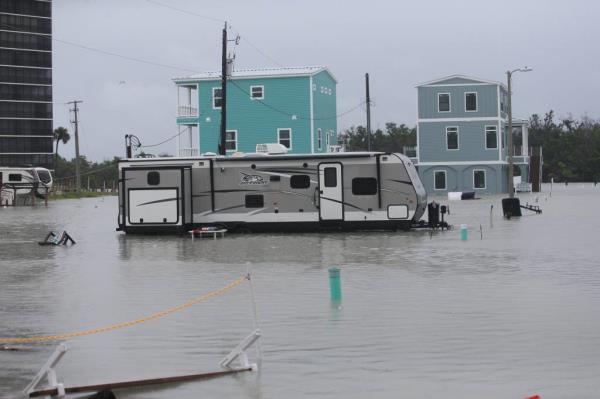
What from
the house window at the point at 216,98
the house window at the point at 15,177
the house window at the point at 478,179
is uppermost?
the house window at the point at 216,98

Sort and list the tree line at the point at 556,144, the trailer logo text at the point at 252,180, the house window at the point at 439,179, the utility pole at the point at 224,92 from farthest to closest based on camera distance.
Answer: the tree line at the point at 556,144 → the house window at the point at 439,179 → the utility pole at the point at 224,92 → the trailer logo text at the point at 252,180

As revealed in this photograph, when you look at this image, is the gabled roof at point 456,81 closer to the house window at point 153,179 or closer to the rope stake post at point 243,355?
the house window at point 153,179

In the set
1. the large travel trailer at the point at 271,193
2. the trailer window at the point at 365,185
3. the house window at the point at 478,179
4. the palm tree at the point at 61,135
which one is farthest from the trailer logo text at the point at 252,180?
the palm tree at the point at 61,135

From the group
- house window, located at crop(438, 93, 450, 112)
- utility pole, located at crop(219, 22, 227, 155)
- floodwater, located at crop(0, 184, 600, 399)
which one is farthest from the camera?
house window, located at crop(438, 93, 450, 112)

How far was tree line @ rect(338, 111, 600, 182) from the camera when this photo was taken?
122m

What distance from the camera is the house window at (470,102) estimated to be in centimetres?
7081

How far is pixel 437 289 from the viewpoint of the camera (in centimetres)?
1496

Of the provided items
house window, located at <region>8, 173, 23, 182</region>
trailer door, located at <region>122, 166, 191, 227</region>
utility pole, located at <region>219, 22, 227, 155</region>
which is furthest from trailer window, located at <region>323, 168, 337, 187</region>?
house window, located at <region>8, 173, 23, 182</region>

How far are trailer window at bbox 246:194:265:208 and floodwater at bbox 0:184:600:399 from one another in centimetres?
649

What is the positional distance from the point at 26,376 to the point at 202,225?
21869 millimetres

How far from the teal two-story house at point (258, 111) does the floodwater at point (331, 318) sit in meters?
39.6

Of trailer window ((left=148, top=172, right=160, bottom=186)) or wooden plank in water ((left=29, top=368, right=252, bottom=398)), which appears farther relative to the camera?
trailer window ((left=148, top=172, right=160, bottom=186))

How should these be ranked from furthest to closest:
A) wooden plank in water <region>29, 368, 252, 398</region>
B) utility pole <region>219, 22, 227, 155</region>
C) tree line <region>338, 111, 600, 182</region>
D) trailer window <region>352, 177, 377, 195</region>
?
tree line <region>338, 111, 600, 182</region> → utility pole <region>219, 22, 227, 155</region> → trailer window <region>352, 177, 377, 195</region> → wooden plank in water <region>29, 368, 252, 398</region>

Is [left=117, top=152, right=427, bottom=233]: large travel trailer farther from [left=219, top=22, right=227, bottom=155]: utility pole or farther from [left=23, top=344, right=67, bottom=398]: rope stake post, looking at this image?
[left=23, top=344, right=67, bottom=398]: rope stake post
